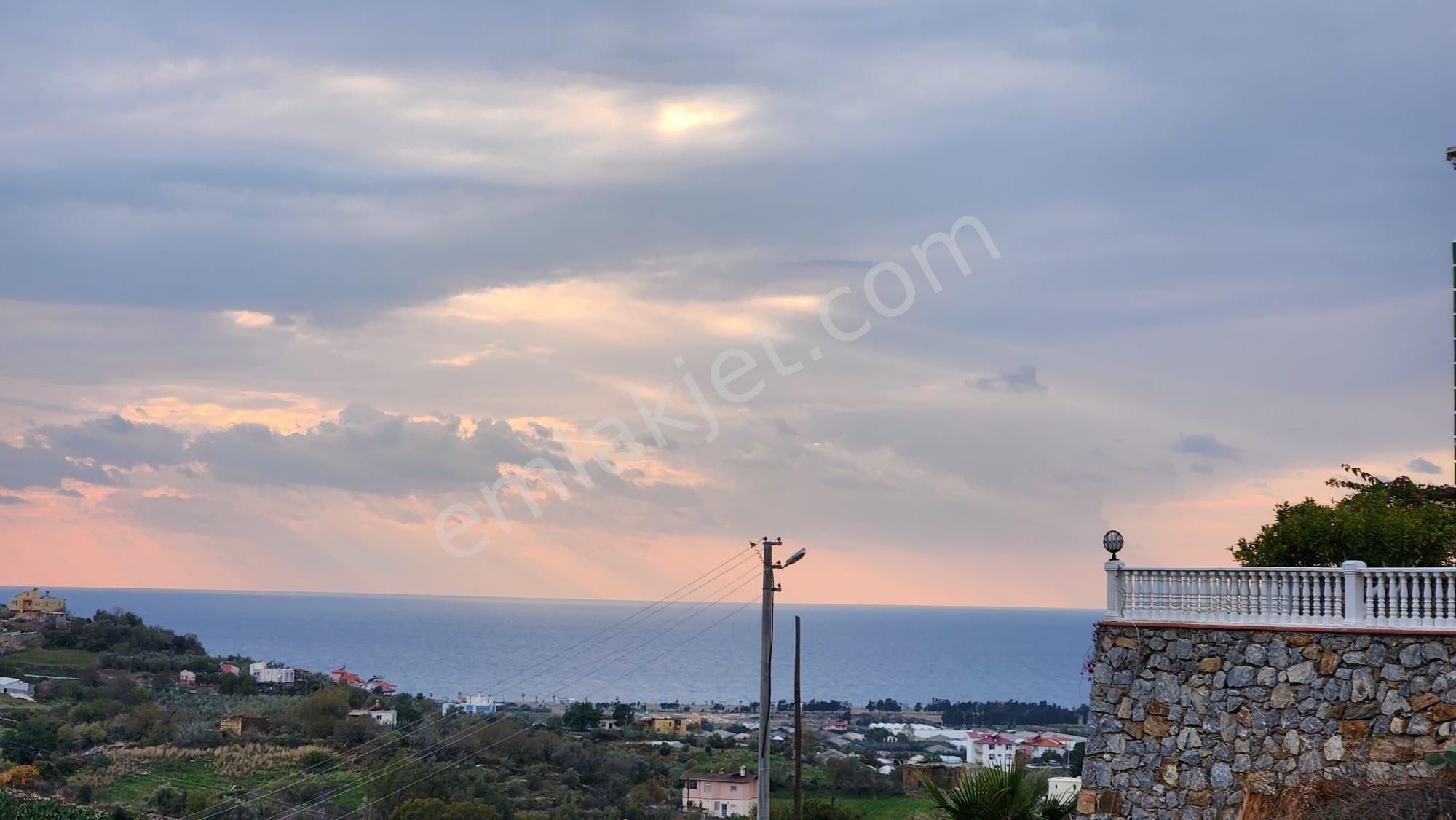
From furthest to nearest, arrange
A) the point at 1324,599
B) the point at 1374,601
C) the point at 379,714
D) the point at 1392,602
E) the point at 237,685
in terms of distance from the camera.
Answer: the point at 237,685
the point at 379,714
the point at 1324,599
the point at 1374,601
the point at 1392,602

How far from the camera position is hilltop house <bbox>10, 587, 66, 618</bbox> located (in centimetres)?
7900

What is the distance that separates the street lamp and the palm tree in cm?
391

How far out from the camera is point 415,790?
129 ft

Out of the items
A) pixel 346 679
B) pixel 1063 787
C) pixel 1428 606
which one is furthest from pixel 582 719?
pixel 1428 606

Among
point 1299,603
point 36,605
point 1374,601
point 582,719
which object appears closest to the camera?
point 1374,601

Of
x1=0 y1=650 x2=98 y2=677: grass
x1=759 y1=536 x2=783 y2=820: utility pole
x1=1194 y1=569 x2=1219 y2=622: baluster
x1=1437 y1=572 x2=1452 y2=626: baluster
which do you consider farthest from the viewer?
x1=0 y1=650 x2=98 y2=677: grass

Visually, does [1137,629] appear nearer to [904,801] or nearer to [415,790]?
[904,801]

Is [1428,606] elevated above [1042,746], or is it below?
above

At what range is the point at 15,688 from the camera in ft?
188

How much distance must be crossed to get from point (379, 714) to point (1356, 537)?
153 ft

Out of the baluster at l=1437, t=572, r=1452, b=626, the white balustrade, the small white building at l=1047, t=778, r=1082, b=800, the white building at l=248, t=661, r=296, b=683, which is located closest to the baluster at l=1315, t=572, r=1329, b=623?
the white balustrade

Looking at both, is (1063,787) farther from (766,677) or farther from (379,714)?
(379,714)

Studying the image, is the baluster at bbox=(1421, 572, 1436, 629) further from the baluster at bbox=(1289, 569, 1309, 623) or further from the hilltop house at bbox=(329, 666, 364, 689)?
the hilltop house at bbox=(329, 666, 364, 689)

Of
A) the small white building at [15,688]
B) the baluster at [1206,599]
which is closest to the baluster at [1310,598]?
the baluster at [1206,599]
